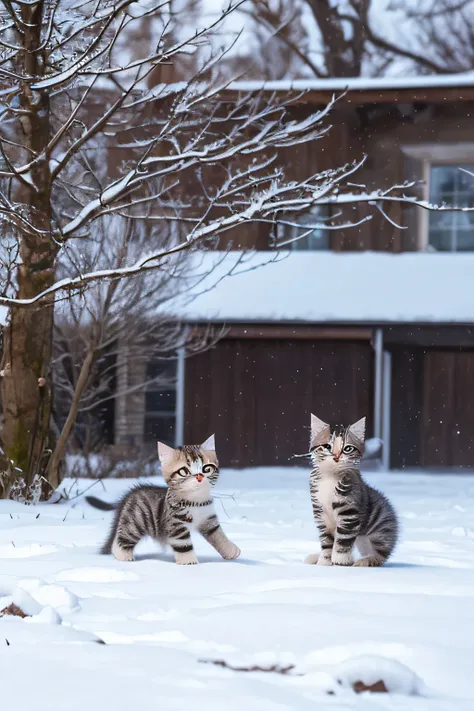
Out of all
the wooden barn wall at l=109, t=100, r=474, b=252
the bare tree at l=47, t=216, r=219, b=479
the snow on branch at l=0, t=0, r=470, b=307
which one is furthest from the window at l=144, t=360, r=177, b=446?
the snow on branch at l=0, t=0, r=470, b=307

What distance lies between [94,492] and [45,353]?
239 centimetres

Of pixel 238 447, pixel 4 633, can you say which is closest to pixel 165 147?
pixel 238 447

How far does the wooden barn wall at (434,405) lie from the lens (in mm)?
18828

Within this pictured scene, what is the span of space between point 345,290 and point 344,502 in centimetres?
1257

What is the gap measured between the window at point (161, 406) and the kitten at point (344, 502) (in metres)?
13.4

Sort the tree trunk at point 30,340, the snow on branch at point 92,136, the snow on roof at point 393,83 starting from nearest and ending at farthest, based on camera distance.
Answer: the snow on branch at point 92,136 → the tree trunk at point 30,340 → the snow on roof at point 393,83

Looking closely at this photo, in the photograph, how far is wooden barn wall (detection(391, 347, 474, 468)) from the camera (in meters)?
18.8

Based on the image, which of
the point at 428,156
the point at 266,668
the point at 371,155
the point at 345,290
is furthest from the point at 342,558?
the point at 428,156

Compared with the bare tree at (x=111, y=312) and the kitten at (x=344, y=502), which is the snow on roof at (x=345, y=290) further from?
the kitten at (x=344, y=502)

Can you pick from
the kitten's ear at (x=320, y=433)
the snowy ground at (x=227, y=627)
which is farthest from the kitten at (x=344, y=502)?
the snowy ground at (x=227, y=627)

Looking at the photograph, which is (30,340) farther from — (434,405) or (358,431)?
(434,405)

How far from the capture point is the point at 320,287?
57.5ft

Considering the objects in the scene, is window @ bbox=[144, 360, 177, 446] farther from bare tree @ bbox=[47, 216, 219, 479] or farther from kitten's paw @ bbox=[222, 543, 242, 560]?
kitten's paw @ bbox=[222, 543, 242, 560]

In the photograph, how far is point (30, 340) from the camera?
9539 mm
